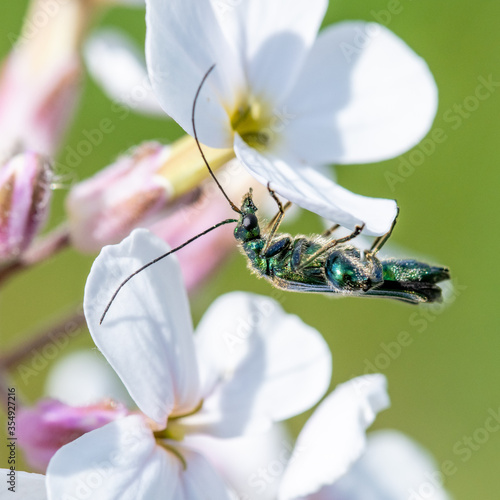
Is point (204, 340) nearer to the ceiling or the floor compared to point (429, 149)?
nearer to the ceiling

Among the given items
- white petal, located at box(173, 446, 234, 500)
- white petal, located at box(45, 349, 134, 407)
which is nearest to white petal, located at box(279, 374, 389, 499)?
white petal, located at box(173, 446, 234, 500)

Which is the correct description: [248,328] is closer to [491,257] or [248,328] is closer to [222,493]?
[222,493]

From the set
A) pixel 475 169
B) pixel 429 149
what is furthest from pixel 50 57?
pixel 475 169

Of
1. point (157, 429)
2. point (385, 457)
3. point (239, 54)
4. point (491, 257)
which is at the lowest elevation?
point (491, 257)

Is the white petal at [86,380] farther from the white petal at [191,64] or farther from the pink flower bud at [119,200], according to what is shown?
the white petal at [191,64]

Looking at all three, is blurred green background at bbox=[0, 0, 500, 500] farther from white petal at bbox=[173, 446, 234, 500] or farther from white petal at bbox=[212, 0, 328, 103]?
white petal at bbox=[173, 446, 234, 500]

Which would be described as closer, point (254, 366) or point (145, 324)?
point (145, 324)

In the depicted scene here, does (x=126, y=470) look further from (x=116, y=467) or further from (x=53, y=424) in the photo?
(x=53, y=424)

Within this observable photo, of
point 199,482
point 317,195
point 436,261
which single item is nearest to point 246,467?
point 199,482
